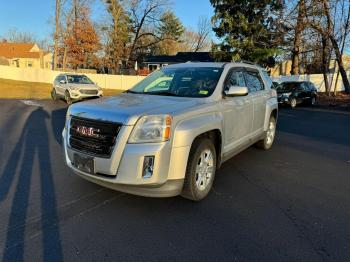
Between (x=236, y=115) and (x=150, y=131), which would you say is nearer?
(x=150, y=131)

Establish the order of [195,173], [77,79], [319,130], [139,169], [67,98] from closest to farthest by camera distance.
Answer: [139,169] → [195,173] → [319,130] → [67,98] → [77,79]

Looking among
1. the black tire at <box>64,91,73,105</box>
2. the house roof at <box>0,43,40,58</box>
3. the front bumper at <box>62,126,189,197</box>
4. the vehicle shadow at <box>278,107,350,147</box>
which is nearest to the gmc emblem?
the front bumper at <box>62,126,189,197</box>

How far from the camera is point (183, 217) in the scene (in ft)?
12.6

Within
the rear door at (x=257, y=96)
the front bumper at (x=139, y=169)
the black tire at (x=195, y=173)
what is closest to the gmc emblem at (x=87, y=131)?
the front bumper at (x=139, y=169)

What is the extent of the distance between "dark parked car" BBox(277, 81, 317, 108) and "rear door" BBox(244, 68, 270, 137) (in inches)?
461

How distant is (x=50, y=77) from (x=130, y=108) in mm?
37110

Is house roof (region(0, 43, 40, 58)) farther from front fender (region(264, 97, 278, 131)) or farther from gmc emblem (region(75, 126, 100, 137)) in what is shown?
gmc emblem (region(75, 126, 100, 137))

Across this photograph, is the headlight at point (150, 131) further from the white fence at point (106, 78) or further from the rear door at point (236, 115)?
the white fence at point (106, 78)

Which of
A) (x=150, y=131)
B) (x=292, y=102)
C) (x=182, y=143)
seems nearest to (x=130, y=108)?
(x=150, y=131)

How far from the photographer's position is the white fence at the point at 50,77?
107ft

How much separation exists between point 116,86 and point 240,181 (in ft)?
A: 96.5

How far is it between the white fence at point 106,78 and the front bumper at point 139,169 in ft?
86.7

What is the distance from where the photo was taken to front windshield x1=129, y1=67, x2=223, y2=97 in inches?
191

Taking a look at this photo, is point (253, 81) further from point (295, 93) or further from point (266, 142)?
point (295, 93)
